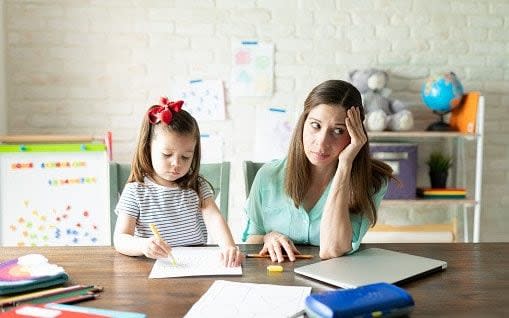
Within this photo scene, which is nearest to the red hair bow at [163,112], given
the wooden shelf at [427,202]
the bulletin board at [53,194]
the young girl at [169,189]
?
the young girl at [169,189]

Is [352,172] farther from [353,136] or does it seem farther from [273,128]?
[273,128]

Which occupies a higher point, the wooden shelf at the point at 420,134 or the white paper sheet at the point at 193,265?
the wooden shelf at the point at 420,134

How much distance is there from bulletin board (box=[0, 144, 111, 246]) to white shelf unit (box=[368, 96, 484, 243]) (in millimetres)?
1419

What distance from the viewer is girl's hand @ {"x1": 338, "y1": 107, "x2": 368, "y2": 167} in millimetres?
1435

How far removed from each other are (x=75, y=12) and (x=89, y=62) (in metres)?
0.28

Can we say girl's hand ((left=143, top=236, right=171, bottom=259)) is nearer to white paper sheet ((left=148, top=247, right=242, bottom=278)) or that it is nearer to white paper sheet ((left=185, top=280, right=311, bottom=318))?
white paper sheet ((left=148, top=247, right=242, bottom=278))

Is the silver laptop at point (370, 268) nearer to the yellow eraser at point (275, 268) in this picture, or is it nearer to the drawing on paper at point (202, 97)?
the yellow eraser at point (275, 268)

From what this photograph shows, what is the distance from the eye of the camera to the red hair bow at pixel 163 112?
4.86 ft

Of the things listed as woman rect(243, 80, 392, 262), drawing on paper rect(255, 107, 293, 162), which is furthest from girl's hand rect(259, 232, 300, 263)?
drawing on paper rect(255, 107, 293, 162)

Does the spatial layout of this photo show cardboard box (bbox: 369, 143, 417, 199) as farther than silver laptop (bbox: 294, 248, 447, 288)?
Yes

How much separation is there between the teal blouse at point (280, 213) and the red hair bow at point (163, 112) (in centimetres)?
34

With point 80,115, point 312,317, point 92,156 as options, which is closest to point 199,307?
point 312,317

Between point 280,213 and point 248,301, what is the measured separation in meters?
0.60

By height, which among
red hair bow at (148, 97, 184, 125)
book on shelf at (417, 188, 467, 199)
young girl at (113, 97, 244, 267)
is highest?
red hair bow at (148, 97, 184, 125)
